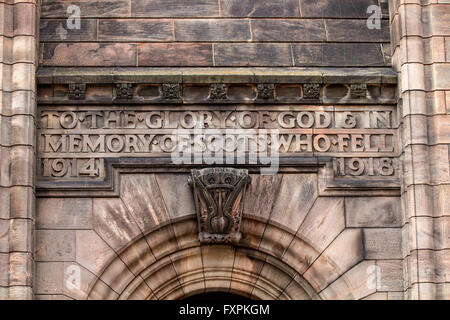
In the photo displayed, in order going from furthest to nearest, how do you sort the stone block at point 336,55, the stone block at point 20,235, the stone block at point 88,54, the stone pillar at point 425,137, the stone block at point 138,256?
the stone block at point 336,55 → the stone block at point 88,54 → the stone block at point 138,256 → the stone pillar at point 425,137 → the stone block at point 20,235

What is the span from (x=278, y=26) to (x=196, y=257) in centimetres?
350

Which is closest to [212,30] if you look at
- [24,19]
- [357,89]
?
[357,89]

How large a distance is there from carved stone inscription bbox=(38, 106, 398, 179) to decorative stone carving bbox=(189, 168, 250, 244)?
0.50 meters

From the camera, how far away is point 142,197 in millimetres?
16562

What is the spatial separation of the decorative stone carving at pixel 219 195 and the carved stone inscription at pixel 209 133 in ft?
1.65

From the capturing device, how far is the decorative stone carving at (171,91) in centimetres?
1683

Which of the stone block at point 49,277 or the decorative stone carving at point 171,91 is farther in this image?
the decorative stone carving at point 171,91

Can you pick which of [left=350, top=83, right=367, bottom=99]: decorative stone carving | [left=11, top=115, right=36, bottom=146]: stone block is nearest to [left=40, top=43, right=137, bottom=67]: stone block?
[left=11, top=115, right=36, bottom=146]: stone block

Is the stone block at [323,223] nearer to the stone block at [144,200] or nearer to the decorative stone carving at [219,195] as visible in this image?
the decorative stone carving at [219,195]

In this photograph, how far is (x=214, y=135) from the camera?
16.8 m

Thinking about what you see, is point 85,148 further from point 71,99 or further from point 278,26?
point 278,26

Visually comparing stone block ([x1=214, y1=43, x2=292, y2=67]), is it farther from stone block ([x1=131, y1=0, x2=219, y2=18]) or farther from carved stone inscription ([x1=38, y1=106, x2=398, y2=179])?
carved stone inscription ([x1=38, y1=106, x2=398, y2=179])

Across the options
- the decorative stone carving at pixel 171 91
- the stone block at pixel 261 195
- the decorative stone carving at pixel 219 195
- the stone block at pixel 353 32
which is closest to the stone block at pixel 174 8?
the decorative stone carving at pixel 171 91

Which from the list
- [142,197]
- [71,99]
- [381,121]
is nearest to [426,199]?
[381,121]
